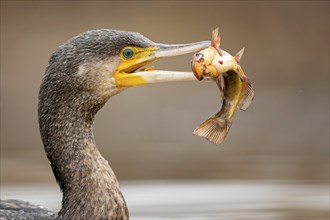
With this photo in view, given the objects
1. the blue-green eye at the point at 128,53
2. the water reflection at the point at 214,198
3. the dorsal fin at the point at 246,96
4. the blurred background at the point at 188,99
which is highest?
the blurred background at the point at 188,99

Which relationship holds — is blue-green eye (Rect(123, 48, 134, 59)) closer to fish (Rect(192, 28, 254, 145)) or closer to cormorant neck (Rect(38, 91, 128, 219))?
cormorant neck (Rect(38, 91, 128, 219))

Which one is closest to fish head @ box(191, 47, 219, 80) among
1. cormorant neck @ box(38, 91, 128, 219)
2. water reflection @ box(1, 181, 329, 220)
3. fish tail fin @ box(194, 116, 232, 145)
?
fish tail fin @ box(194, 116, 232, 145)

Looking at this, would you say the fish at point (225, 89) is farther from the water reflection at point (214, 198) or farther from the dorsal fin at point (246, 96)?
the water reflection at point (214, 198)

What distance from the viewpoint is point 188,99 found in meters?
15.9

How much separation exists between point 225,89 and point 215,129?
26cm

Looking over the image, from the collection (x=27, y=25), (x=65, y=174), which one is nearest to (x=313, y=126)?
(x=27, y=25)

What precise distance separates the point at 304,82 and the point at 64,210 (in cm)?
827

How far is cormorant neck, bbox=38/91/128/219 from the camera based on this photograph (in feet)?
27.3

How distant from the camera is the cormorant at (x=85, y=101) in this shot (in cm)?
836

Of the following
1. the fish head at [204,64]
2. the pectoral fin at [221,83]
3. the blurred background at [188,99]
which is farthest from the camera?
the blurred background at [188,99]

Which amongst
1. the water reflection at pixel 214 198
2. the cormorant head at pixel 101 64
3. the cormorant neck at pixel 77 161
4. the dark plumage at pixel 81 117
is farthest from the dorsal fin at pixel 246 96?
the water reflection at pixel 214 198

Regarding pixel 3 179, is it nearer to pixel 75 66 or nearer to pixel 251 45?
pixel 75 66

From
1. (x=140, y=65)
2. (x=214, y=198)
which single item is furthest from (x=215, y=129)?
(x=214, y=198)

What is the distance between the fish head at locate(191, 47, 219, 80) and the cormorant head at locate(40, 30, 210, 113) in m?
0.05
